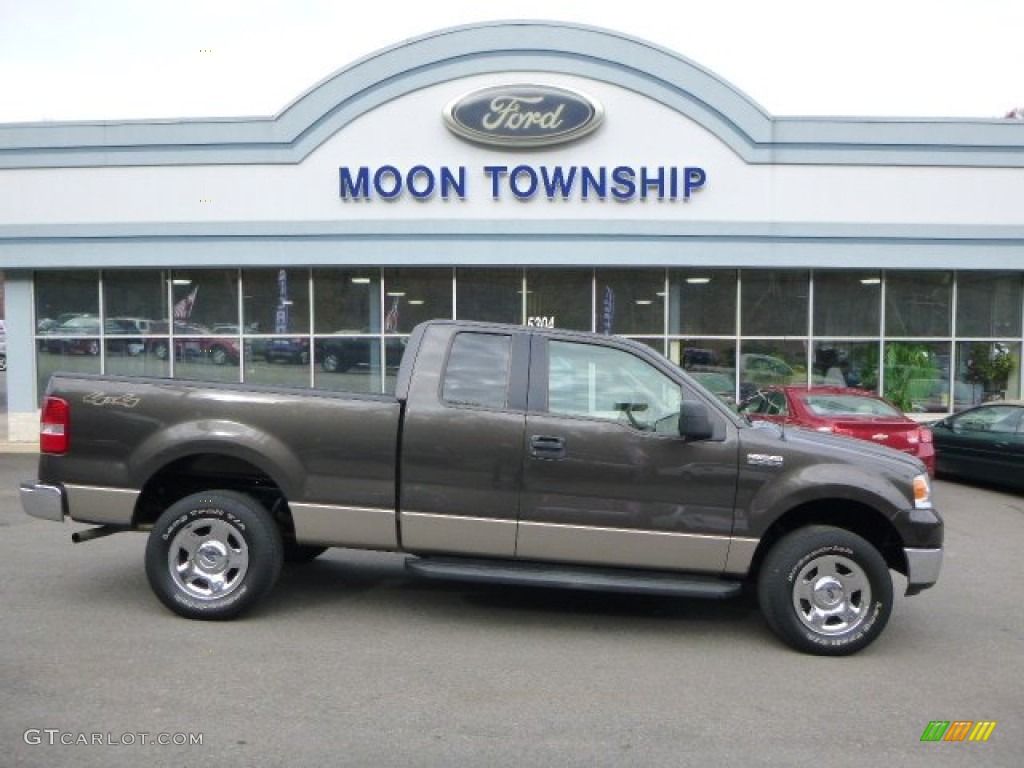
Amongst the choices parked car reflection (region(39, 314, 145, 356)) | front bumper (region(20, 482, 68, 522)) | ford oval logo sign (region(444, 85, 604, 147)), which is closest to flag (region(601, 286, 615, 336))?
ford oval logo sign (region(444, 85, 604, 147))

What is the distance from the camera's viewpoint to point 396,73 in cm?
1585

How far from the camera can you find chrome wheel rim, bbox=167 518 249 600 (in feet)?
19.3

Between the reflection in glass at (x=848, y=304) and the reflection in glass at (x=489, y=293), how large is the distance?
559cm

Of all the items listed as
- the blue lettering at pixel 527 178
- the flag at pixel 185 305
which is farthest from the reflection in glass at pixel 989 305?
the flag at pixel 185 305

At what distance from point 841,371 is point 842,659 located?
40.2 feet

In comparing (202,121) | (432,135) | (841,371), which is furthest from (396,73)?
(841,371)

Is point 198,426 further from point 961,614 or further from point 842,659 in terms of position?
point 961,614

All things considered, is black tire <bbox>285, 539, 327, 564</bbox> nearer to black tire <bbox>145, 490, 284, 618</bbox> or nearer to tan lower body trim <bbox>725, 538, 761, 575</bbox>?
black tire <bbox>145, 490, 284, 618</bbox>

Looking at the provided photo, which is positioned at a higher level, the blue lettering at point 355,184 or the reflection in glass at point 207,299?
the blue lettering at point 355,184

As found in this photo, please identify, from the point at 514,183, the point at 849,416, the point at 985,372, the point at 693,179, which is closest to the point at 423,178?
the point at 514,183

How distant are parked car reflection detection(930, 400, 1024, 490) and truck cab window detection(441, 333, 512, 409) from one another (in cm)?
903

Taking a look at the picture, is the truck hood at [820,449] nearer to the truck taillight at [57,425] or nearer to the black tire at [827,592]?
the black tire at [827,592]

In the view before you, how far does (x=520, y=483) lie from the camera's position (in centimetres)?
572

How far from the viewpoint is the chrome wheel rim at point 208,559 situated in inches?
232
